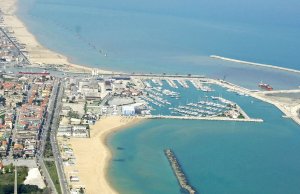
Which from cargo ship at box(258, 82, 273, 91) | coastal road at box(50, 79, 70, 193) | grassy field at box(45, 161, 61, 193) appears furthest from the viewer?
cargo ship at box(258, 82, 273, 91)

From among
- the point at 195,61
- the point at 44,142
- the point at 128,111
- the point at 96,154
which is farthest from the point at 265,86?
the point at 44,142

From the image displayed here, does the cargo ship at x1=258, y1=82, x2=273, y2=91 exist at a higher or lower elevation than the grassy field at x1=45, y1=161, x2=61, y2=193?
higher

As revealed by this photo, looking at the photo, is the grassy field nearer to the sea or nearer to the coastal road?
the coastal road

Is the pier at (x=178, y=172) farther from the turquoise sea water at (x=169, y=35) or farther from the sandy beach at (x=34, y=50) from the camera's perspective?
the sandy beach at (x=34, y=50)

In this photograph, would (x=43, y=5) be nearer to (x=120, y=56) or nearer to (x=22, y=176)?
(x=120, y=56)

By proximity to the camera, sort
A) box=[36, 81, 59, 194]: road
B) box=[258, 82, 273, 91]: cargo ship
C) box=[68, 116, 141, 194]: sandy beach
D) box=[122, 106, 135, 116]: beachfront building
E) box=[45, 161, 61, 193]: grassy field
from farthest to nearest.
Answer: box=[258, 82, 273, 91]: cargo ship → box=[122, 106, 135, 116]: beachfront building → box=[68, 116, 141, 194]: sandy beach → box=[36, 81, 59, 194]: road → box=[45, 161, 61, 193]: grassy field

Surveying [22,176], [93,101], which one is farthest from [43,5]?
[22,176]

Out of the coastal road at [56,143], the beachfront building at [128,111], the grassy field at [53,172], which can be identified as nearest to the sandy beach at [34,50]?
the coastal road at [56,143]

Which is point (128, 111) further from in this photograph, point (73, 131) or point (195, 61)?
point (195, 61)

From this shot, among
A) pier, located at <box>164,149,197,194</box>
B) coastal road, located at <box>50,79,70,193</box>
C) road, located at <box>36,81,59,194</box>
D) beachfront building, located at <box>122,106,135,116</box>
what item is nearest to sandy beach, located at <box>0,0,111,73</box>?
coastal road, located at <box>50,79,70,193</box>
